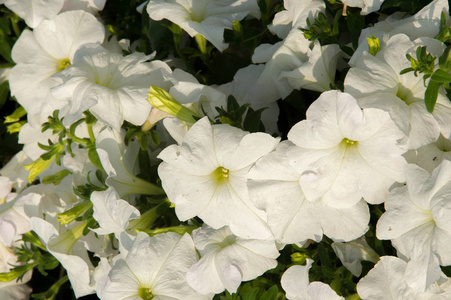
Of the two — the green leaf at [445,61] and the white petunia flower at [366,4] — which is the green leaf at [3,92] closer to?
the white petunia flower at [366,4]

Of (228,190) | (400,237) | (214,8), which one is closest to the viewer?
(400,237)

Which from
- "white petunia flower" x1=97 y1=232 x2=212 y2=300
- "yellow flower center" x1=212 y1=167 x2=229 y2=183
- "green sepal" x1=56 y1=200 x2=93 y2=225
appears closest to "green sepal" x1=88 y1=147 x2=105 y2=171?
"green sepal" x1=56 y1=200 x2=93 y2=225

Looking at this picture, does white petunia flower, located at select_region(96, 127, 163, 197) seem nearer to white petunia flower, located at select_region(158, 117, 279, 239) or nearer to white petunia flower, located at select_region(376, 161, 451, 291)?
white petunia flower, located at select_region(158, 117, 279, 239)

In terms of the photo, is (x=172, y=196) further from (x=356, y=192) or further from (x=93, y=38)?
(x=93, y=38)

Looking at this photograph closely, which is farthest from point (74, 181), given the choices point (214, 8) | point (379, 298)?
point (379, 298)

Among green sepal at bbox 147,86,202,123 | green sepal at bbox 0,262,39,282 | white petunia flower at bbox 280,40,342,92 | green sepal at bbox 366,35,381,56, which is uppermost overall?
green sepal at bbox 366,35,381,56

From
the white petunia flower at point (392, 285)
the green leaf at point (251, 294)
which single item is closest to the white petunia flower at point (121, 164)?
the green leaf at point (251, 294)

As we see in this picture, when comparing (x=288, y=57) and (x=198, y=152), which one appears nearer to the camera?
(x=198, y=152)
